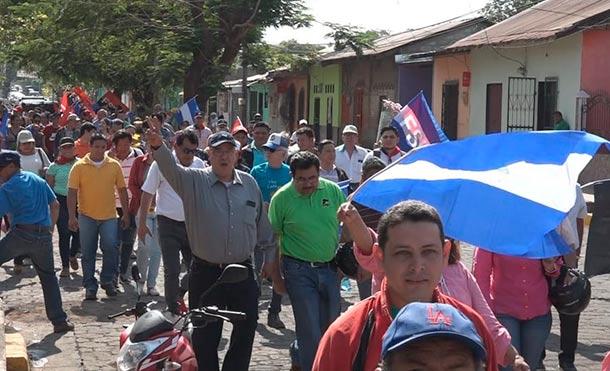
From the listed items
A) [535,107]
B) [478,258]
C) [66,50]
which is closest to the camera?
[478,258]

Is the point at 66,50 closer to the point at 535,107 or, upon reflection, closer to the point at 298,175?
the point at 535,107

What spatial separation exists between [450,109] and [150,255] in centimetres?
2133

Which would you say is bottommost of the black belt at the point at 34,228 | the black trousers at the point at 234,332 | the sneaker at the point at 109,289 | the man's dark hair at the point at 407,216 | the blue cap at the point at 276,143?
the sneaker at the point at 109,289

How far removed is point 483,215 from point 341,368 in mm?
1532

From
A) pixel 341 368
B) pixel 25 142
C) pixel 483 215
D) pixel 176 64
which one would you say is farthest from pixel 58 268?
pixel 176 64

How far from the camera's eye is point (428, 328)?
8.91 ft

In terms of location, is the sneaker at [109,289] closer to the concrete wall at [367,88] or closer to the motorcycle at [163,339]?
the motorcycle at [163,339]

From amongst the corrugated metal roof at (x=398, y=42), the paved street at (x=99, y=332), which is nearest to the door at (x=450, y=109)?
the corrugated metal roof at (x=398, y=42)

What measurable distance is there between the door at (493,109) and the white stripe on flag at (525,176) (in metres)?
23.3

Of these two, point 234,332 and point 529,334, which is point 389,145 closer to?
point 234,332

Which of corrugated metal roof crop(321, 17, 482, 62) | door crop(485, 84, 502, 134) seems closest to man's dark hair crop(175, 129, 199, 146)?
door crop(485, 84, 502, 134)

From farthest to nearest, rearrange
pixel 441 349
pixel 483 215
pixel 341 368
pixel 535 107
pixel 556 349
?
pixel 535 107 < pixel 556 349 < pixel 483 215 < pixel 341 368 < pixel 441 349

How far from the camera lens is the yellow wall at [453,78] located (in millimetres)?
30359

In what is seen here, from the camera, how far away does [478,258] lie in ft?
21.7
